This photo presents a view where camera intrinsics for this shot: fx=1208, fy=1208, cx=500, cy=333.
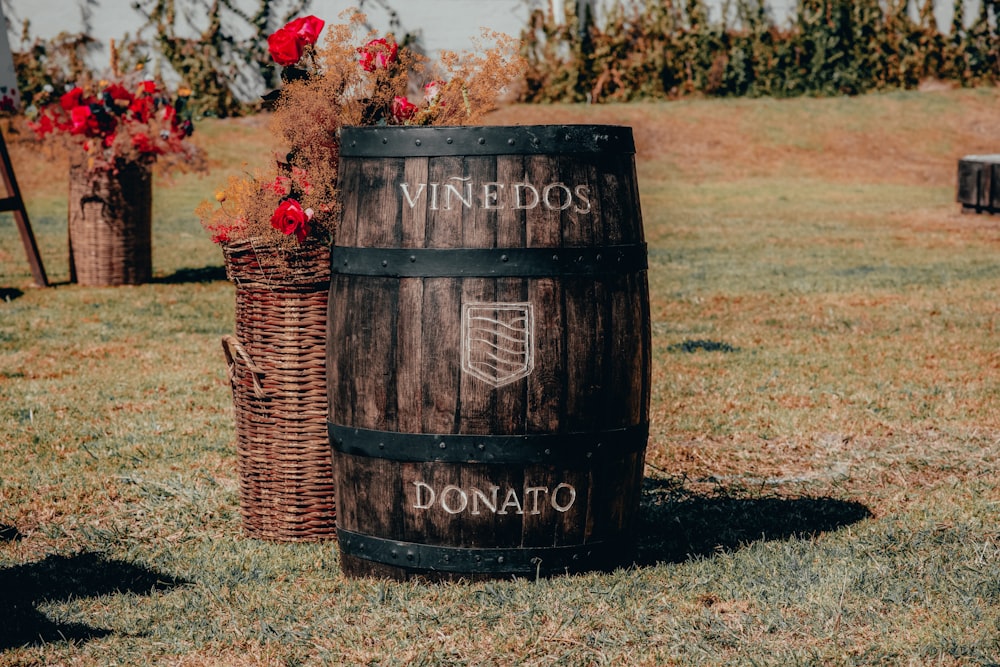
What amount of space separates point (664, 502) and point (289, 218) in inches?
74.3

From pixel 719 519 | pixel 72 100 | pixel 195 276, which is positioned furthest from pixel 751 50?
pixel 719 519

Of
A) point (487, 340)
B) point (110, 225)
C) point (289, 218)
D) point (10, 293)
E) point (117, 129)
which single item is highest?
point (117, 129)

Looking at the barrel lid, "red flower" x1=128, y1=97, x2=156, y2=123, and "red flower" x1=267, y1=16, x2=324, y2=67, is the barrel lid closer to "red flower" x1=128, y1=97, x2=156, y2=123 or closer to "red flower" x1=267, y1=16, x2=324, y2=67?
"red flower" x1=267, y1=16, x2=324, y2=67

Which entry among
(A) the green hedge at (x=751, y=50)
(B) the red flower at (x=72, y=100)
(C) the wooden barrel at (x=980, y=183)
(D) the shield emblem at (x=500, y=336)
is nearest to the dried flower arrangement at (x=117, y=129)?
(B) the red flower at (x=72, y=100)

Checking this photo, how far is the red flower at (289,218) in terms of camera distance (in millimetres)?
4000

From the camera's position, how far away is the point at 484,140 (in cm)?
351

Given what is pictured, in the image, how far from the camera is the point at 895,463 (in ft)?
17.4

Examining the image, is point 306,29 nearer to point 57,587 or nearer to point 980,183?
point 57,587

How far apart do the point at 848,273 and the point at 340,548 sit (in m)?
8.60


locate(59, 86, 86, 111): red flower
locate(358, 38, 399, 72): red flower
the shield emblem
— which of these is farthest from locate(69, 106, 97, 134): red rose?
the shield emblem

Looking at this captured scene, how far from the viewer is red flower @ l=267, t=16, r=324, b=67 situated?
4.09 metres

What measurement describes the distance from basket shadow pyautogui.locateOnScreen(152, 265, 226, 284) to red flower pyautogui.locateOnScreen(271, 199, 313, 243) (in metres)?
7.72

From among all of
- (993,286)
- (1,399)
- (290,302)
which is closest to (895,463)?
(290,302)

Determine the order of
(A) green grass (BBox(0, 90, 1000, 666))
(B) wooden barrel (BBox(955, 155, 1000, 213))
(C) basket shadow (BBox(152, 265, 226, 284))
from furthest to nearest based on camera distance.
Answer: (B) wooden barrel (BBox(955, 155, 1000, 213))
(C) basket shadow (BBox(152, 265, 226, 284))
(A) green grass (BBox(0, 90, 1000, 666))
